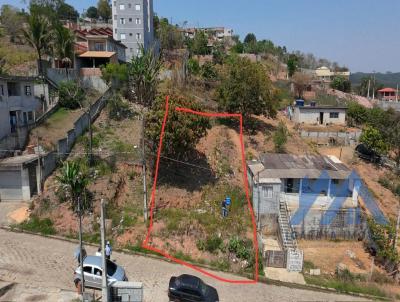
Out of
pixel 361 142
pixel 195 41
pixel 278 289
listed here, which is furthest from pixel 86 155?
pixel 195 41

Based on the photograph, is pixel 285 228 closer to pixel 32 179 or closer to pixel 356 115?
pixel 32 179

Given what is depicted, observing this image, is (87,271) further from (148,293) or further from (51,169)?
(51,169)

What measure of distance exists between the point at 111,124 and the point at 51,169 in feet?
31.0

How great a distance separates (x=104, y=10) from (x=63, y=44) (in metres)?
64.4

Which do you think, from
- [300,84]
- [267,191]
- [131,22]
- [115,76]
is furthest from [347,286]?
[131,22]

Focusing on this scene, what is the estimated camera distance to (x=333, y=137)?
43219 mm

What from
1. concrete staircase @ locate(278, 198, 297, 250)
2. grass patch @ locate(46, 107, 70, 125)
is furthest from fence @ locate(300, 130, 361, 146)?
grass patch @ locate(46, 107, 70, 125)

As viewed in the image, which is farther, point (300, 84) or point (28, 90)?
point (300, 84)

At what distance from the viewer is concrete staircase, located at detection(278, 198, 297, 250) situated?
910 inches

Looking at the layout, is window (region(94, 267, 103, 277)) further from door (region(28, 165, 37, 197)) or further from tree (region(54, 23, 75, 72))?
tree (region(54, 23, 75, 72))

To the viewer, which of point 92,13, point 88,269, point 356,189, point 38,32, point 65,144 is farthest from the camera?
point 92,13

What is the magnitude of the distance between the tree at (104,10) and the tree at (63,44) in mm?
62562

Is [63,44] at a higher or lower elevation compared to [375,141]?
higher

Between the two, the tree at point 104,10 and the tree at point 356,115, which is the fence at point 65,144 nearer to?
the tree at point 356,115
